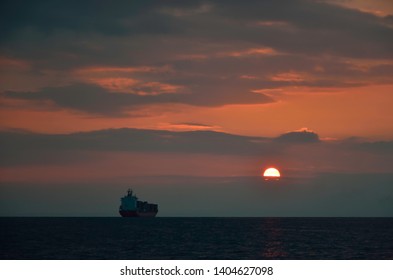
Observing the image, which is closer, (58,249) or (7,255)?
(7,255)

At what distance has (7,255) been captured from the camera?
90375 mm
